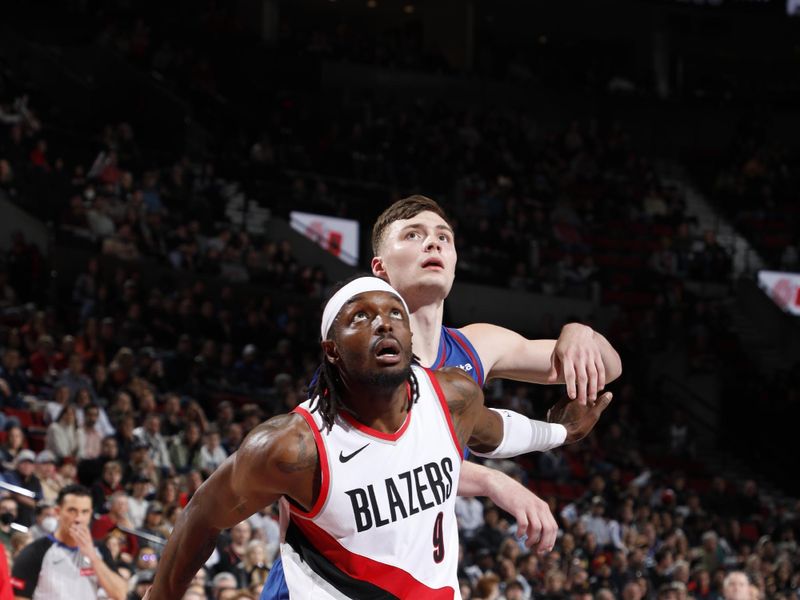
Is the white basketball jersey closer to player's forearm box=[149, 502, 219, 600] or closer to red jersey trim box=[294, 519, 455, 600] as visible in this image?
red jersey trim box=[294, 519, 455, 600]

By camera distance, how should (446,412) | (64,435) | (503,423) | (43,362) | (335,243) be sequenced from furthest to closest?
(335,243) → (43,362) → (64,435) → (503,423) → (446,412)

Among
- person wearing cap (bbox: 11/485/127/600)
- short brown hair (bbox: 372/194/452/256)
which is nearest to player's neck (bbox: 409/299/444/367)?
short brown hair (bbox: 372/194/452/256)

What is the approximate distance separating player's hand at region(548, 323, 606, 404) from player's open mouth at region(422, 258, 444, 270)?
50 centimetres

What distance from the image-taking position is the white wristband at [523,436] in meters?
3.96

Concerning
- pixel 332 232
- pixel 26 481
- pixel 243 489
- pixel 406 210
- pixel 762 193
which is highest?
pixel 762 193

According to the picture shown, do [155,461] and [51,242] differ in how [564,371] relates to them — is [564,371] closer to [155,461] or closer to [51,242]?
[155,461]

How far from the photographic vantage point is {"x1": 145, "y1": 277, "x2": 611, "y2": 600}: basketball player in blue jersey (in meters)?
3.33

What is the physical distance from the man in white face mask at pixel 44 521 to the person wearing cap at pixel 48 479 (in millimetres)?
707

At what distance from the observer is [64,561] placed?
7293 millimetres

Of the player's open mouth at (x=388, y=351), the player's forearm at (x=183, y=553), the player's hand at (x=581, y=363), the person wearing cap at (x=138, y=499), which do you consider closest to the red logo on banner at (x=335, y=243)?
the person wearing cap at (x=138, y=499)

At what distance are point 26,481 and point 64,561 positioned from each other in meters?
2.44

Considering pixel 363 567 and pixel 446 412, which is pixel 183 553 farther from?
pixel 446 412

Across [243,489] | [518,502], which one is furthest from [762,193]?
[243,489]

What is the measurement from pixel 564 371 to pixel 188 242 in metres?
13.7
